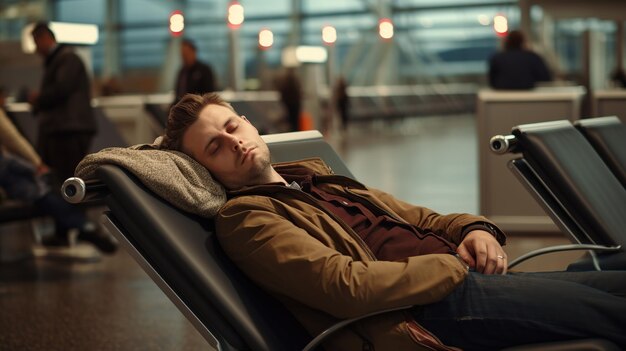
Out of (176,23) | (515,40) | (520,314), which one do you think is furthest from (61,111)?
(176,23)

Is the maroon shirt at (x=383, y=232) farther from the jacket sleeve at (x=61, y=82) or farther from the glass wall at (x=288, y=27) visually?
the glass wall at (x=288, y=27)

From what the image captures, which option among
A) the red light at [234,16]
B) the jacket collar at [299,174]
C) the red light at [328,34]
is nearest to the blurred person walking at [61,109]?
the jacket collar at [299,174]

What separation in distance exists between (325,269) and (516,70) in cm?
773

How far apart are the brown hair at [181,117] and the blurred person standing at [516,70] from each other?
720cm

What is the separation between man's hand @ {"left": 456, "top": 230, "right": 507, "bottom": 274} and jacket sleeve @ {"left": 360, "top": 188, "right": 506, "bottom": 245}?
0.09 meters

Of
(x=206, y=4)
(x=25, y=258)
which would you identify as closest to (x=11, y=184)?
(x=25, y=258)

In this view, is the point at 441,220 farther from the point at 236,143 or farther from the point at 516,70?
the point at 516,70

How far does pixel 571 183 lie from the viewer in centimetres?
354

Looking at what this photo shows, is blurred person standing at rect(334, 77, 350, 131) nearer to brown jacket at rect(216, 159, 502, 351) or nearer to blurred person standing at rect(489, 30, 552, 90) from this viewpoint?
blurred person standing at rect(489, 30, 552, 90)

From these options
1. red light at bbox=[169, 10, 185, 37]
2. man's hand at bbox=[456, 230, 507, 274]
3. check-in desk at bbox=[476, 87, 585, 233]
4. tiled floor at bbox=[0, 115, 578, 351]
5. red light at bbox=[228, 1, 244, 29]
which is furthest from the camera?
red light at bbox=[169, 10, 185, 37]

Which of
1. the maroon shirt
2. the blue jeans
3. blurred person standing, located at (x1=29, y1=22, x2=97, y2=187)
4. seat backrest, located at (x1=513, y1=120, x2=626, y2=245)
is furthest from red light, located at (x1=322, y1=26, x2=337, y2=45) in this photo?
the blue jeans

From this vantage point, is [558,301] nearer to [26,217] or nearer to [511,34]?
[26,217]

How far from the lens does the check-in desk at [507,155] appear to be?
7801 mm

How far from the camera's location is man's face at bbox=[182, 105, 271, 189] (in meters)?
2.71
